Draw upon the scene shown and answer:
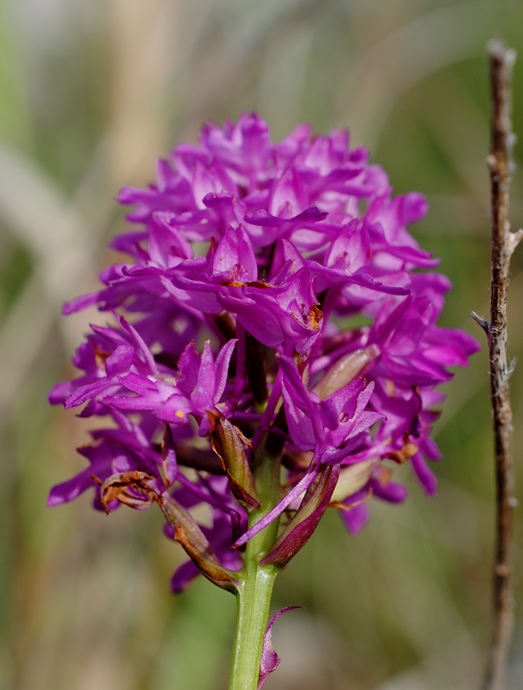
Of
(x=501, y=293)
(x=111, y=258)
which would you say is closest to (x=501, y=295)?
(x=501, y=293)

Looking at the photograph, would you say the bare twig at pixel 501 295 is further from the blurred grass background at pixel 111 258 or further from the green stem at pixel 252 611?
the blurred grass background at pixel 111 258

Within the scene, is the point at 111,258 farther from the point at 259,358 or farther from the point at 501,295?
the point at 501,295

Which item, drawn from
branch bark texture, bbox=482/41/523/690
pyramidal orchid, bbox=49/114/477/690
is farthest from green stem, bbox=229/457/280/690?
branch bark texture, bbox=482/41/523/690

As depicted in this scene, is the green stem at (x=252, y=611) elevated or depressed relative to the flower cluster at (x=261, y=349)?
depressed

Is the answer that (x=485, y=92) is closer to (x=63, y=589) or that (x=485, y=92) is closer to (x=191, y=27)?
(x=191, y=27)

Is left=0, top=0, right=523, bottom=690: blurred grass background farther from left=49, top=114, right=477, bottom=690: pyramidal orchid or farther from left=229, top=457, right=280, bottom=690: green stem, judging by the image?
left=229, top=457, right=280, bottom=690: green stem

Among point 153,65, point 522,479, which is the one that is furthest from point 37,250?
point 522,479

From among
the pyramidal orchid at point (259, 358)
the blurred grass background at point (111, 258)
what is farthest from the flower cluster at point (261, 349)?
the blurred grass background at point (111, 258)
